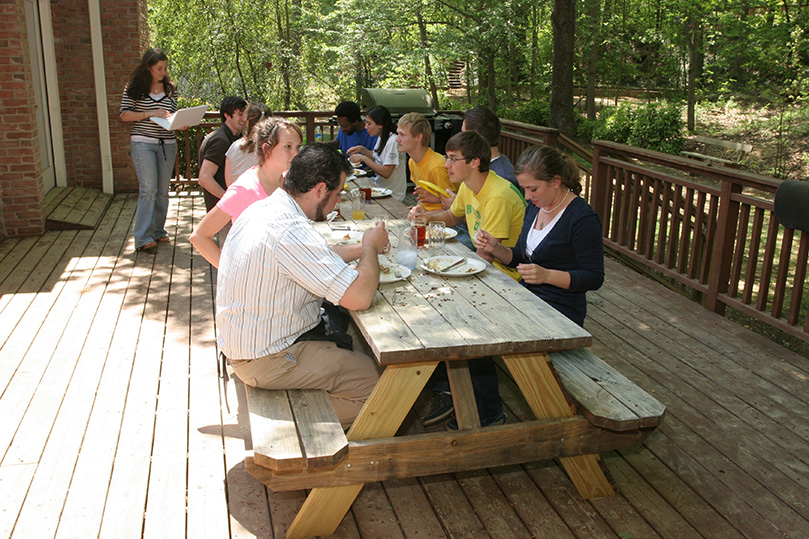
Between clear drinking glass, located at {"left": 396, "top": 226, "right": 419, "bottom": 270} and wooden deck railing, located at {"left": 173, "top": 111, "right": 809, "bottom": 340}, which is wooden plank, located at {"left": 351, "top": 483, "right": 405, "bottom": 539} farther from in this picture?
wooden deck railing, located at {"left": 173, "top": 111, "right": 809, "bottom": 340}

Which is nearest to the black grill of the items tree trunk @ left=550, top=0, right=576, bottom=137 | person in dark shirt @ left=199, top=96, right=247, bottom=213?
person in dark shirt @ left=199, top=96, right=247, bottom=213

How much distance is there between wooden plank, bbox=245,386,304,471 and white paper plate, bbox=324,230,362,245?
1061 mm

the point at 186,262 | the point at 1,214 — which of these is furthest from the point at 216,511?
the point at 1,214

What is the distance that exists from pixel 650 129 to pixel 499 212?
40.7ft

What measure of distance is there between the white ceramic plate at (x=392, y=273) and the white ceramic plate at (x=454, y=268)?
4.6 inches

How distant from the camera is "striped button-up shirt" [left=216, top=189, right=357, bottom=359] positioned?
8.12 feet

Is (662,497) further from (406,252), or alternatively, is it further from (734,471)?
(406,252)

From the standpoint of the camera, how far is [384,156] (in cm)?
577

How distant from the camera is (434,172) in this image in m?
4.95

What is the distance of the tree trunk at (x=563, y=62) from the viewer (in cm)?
1216

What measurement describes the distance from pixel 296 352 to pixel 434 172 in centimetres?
259

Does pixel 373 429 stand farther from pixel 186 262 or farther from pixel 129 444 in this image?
pixel 186 262

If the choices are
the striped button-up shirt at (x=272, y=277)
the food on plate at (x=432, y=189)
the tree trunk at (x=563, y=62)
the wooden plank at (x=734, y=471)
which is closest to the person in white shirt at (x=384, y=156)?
the food on plate at (x=432, y=189)

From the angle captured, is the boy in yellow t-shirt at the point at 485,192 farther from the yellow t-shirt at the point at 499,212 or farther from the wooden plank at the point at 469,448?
the wooden plank at the point at 469,448
